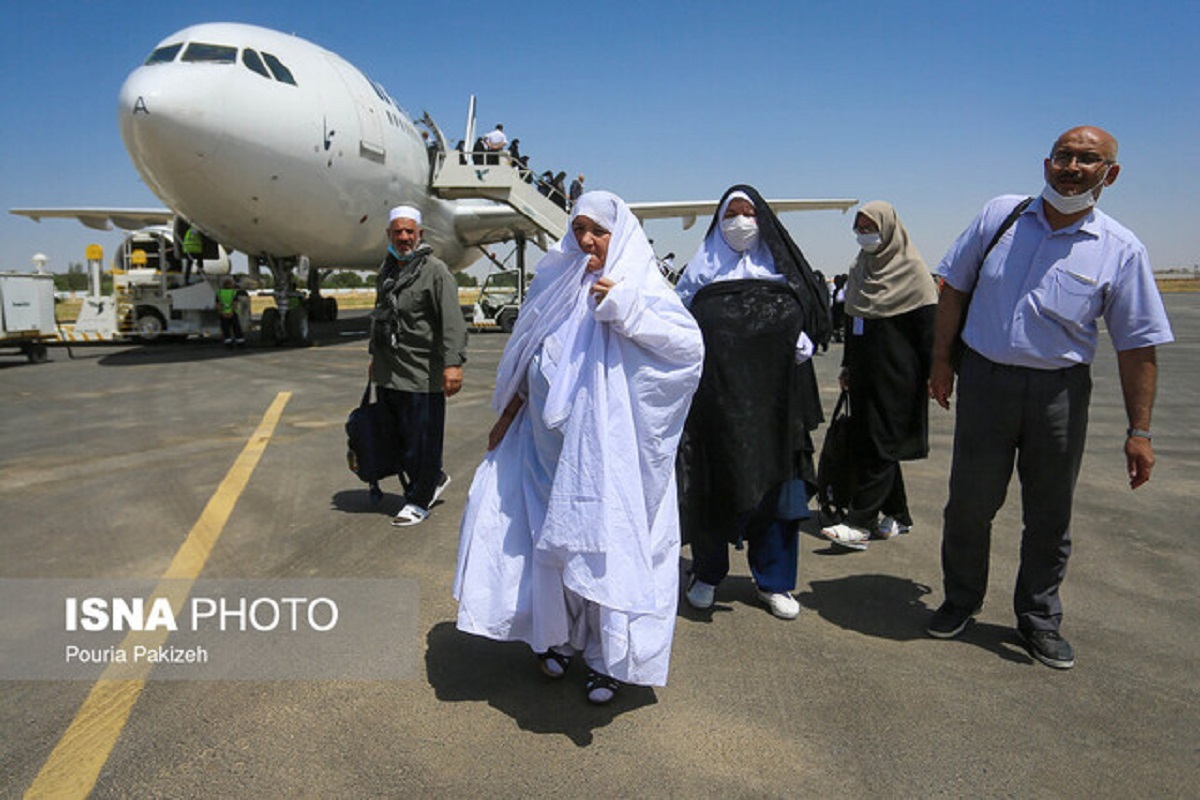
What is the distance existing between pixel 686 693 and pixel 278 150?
446 inches

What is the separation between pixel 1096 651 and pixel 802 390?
61.3 inches

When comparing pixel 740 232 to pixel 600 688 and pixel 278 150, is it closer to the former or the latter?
pixel 600 688

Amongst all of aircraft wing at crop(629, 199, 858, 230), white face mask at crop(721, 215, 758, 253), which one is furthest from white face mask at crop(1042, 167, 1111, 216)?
aircraft wing at crop(629, 199, 858, 230)

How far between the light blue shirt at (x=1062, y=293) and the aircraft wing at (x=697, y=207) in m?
22.0


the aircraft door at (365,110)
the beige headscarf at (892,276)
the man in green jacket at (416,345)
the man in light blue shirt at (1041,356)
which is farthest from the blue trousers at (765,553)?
the aircraft door at (365,110)

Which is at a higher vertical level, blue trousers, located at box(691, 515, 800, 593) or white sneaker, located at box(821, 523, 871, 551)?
blue trousers, located at box(691, 515, 800, 593)

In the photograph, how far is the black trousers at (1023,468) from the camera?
3.00 metres

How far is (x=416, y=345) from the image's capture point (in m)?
4.77

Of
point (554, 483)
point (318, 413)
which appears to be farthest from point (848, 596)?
point (318, 413)

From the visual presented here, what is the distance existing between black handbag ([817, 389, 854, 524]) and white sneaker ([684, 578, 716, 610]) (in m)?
1.28

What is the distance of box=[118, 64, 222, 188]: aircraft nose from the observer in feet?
34.2

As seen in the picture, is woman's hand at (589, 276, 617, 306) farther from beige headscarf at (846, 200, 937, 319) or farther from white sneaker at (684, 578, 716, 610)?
beige headscarf at (846, 200, 937, 319)

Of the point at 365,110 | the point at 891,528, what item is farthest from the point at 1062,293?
the point at 365,110

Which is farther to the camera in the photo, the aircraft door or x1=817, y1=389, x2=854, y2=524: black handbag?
the aircraft door
